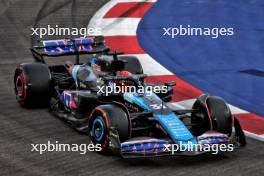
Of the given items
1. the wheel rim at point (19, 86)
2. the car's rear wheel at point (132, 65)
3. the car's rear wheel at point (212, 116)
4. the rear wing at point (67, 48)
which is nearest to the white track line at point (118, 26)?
the rear wing at point (67, 48)

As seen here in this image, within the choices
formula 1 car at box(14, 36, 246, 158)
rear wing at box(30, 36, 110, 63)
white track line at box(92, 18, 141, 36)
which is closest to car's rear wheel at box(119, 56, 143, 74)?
formula 1 car at box(14, 36, 246, 158)

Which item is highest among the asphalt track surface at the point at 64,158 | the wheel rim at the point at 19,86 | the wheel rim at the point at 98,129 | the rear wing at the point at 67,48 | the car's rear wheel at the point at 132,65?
the rear wing at the point at 67,48

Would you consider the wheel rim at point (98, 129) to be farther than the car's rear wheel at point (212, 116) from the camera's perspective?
No

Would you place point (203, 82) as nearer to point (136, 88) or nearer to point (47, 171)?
point (136, 88)

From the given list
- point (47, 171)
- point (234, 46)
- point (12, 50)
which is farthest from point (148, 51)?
point (47, 171)

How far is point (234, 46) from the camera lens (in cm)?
1434

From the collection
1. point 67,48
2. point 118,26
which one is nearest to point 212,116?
point 67,48

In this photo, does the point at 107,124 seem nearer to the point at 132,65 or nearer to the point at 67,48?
the point at 132,65

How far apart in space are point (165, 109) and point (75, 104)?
178 centimetres

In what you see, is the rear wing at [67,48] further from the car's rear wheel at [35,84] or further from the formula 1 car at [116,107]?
the car's rear wheel at [35,84]

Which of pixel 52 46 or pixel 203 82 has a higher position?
pixel 52 46

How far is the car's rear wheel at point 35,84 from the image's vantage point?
10.2 m

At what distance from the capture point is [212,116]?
836cm

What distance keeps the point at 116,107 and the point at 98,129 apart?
1.46 ft
